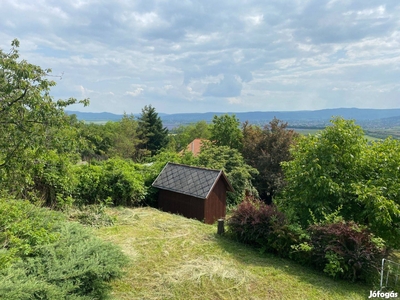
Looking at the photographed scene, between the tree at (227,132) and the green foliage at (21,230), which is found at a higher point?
the tree at (227,132)

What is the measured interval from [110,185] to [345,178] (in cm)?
821

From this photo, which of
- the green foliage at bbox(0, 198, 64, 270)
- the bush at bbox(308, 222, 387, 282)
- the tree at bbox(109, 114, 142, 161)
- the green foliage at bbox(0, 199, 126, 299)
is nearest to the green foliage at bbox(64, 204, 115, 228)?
the green foliage at bbox(0, 198, 64, 270)

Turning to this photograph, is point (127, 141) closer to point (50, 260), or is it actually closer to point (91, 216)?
point (91, 216)

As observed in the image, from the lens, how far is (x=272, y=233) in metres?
6.86

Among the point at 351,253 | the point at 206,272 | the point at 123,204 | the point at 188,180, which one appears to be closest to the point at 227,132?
the point at 188,180

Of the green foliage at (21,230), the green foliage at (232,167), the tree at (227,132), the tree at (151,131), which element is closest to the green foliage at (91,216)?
the green foliage at (21,230)

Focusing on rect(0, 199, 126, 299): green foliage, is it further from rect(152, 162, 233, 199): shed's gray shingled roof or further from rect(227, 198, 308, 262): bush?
rect(152, 162, 233, 199): shed's gray shingled roof

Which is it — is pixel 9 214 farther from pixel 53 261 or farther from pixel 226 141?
pixel 226 141

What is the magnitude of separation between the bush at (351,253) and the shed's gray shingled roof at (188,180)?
4615mm

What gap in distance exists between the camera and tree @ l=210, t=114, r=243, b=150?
21.7m

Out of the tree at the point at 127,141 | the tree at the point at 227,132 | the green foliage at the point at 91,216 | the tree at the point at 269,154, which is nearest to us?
the green foliage at the point at 91,216

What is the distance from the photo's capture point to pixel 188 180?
10578mm

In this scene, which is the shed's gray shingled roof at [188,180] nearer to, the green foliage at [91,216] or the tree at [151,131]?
the green foliage at [91,216]

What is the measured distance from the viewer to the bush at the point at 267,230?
6.58 metres
